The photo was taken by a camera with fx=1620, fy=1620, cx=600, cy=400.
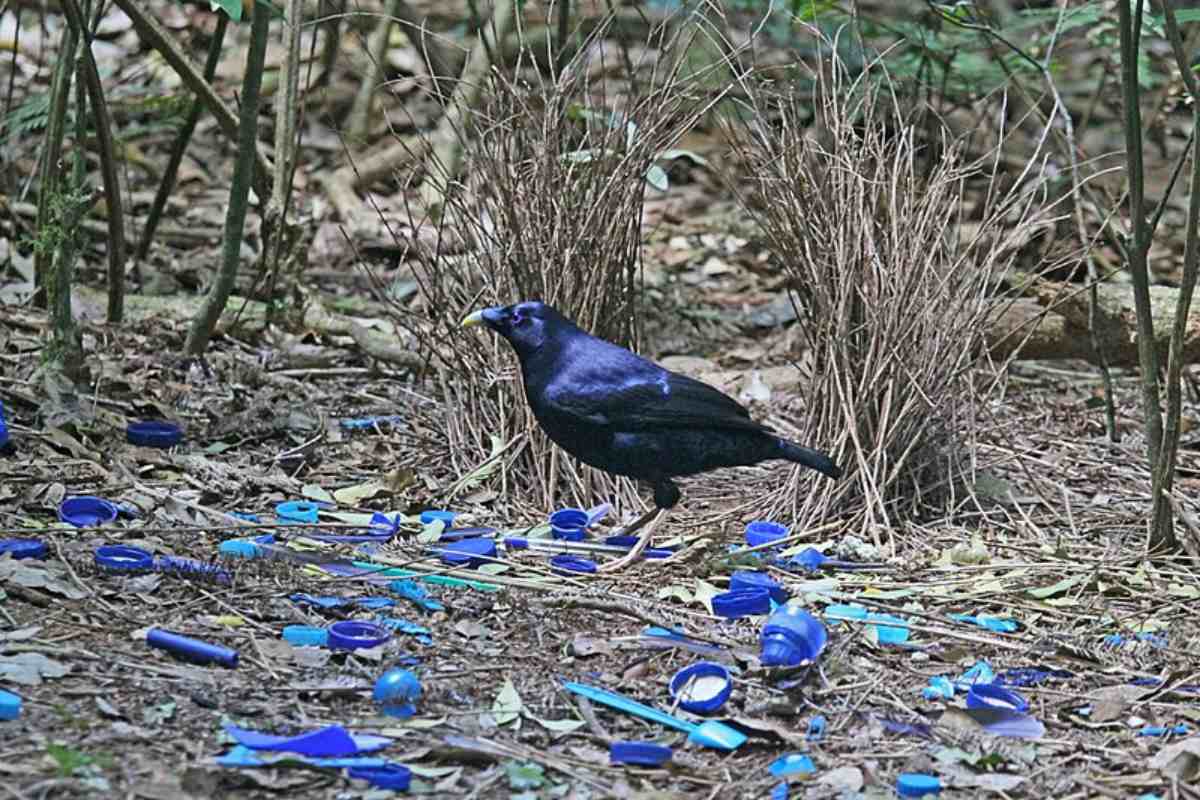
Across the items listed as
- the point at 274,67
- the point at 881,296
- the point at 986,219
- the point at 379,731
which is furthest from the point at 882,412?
the point at 274,67

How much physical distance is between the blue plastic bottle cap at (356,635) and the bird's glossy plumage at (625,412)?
98 cm

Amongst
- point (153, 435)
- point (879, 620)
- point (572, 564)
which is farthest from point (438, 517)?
point (879, 620)

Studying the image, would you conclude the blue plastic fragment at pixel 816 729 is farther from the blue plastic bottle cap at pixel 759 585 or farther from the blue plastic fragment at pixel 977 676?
the blue plastic bottle cap at pixel 759 585

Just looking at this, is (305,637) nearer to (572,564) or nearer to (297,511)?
(572,564)

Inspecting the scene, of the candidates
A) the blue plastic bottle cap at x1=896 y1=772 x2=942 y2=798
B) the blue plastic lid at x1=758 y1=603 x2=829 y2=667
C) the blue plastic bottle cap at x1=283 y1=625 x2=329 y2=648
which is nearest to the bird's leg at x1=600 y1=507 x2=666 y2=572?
the blue plastic lid at x1=758 y1=603 x2=829 y2=667

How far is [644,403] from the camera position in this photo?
3977 mm

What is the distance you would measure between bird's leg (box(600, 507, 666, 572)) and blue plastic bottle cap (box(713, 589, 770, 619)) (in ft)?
1.18

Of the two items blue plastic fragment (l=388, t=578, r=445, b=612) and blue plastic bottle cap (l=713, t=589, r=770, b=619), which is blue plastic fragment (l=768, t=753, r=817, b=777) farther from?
blue plastic fragment (l=388, t=578, r=445, b=612)

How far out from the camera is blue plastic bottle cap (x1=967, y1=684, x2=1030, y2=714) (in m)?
2.96

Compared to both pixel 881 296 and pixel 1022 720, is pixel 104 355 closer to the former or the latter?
pixel 881 296

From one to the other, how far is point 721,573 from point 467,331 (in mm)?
1129

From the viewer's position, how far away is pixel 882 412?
407 centimetres

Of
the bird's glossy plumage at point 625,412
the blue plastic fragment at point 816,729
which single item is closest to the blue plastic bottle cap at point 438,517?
the bird's glossy plumage at point 625,412

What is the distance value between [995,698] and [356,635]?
120 centimetres
